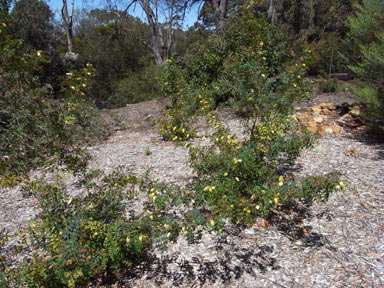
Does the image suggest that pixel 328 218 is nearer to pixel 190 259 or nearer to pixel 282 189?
pixel 282 189

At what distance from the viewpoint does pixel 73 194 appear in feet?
12.3

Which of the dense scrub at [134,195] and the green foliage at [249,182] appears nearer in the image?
the dense scrub at [134,195]

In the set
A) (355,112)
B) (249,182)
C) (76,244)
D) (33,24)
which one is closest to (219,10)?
(33,24)

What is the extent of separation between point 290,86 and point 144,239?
7.73 feet

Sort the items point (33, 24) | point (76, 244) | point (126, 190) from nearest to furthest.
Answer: point (76, 244), point (126, 190), point (33, 24)

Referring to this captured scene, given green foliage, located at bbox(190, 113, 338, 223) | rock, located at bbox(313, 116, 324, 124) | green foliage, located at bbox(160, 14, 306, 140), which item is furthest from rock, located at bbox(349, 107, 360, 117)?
green foliage, located at bbox(190, 113, 338, 223)

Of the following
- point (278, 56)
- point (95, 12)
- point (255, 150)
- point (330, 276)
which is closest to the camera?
point (330, 276)

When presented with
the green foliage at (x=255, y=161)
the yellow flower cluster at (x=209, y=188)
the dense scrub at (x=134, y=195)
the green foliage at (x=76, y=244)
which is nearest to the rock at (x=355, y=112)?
the green foliage at (x=255, y=161)

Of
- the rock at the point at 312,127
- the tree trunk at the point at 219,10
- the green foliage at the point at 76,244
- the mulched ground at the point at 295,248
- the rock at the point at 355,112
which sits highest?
the tree trunk at the point at 219,10

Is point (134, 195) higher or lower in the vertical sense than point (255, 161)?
lower

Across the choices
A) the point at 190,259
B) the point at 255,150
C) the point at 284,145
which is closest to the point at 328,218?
the point at 284,145

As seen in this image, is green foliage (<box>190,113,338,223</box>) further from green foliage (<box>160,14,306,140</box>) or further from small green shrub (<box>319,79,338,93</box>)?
small green shrub (<box>319,79,338,93</box>)

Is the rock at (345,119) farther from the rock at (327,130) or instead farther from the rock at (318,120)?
the rock at (327,130)

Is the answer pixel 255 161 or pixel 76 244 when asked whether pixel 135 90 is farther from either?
pixel 76 244
